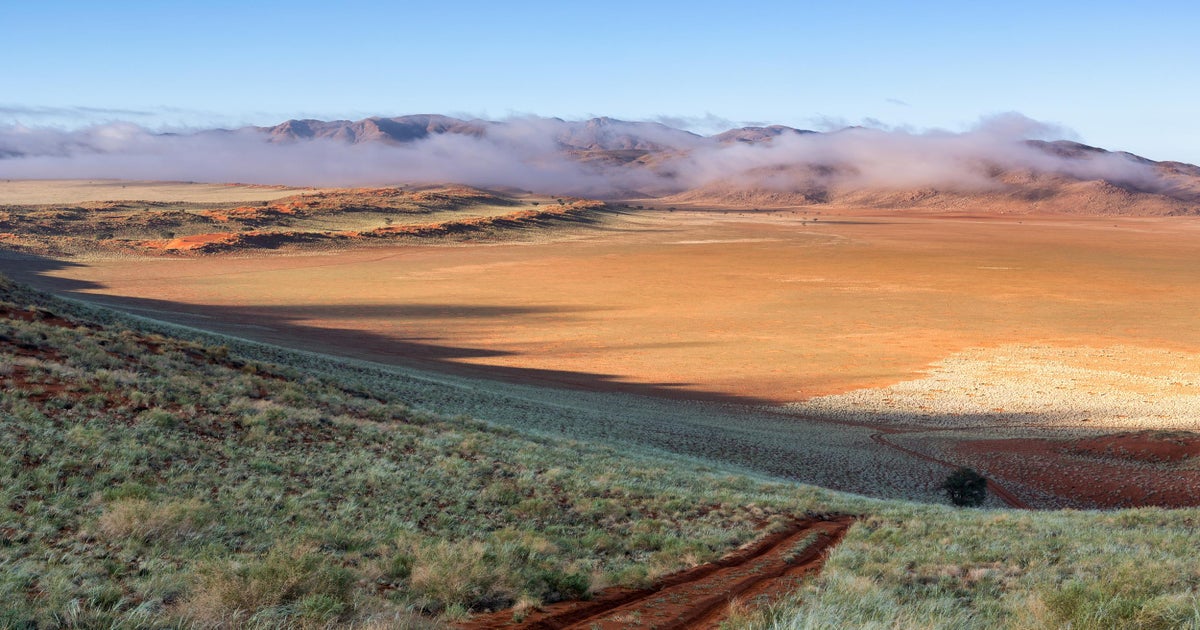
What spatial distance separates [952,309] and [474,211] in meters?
90.4

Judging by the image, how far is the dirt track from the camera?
6285 millimetres

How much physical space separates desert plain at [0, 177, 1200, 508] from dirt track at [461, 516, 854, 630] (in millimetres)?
9681

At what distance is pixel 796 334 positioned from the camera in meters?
44.3

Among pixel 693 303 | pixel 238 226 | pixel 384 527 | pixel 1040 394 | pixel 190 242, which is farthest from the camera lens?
pixel 238 226

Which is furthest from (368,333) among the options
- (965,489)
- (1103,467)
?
(1103,467)

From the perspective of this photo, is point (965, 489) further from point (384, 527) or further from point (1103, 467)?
point (384, 527)

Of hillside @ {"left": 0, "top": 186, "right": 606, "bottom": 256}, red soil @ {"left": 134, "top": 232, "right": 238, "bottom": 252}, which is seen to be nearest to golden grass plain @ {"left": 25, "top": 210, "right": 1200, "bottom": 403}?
red soil @ {"left": 134, "top": 232, "right": 238, "bottom": 252}

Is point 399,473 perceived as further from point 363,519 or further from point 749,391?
point 749,391

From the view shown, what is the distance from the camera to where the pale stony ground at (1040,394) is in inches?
1040

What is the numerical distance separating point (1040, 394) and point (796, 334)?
15334mm

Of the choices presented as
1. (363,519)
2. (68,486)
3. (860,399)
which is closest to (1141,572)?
(363,519)

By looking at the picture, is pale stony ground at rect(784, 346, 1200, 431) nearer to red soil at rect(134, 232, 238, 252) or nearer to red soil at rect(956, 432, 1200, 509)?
red soil at rect(956, 432, 1200, 509)

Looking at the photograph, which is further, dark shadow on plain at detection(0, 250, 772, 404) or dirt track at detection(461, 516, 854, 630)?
dark shadow on plain at detection(0, 250, 772, 404)

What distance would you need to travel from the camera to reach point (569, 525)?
9773 mm
